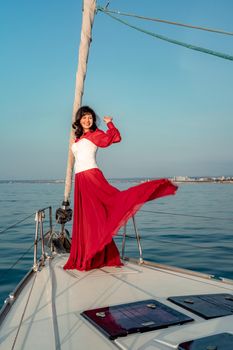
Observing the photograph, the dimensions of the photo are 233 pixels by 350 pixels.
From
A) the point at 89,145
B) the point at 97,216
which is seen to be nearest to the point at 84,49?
the point at 89,145

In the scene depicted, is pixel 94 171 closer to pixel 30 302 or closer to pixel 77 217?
pixel 77 217

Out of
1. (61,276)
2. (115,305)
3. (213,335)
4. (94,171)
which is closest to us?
(213,335)

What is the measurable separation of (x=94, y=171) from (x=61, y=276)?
1250mm

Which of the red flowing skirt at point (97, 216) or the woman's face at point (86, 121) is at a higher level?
the woman's face at point (86, 121)

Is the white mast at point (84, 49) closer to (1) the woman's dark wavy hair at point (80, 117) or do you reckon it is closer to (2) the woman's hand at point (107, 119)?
(1) the woman's dark wavy hair at point (80, 117)

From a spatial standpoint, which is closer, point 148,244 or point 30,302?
point 30,302

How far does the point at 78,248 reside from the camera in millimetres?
4453

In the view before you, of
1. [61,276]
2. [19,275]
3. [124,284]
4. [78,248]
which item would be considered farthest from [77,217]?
[19,275]

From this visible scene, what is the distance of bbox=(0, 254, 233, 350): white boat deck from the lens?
2422 mm

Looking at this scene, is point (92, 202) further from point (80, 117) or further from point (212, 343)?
point (212, 343)

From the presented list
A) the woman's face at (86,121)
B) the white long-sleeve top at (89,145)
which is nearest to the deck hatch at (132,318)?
the white long-sleeve top at (89,145)

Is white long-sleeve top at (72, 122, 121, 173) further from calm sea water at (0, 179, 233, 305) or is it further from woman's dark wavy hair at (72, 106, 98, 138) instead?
calm sea water at (0, 179, 233, 305)

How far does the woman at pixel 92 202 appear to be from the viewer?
400 centimetres

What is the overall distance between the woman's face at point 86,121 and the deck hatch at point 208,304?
7.62 feet
